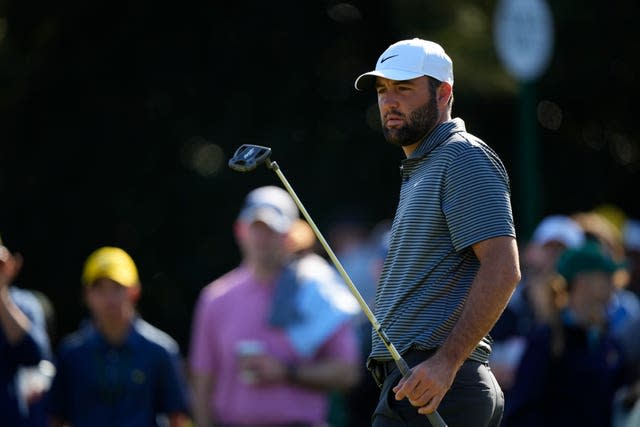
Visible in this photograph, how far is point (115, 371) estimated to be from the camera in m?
8.69

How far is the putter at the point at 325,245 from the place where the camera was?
5.16 metres

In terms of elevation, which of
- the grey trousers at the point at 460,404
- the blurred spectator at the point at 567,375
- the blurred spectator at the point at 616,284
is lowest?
the blurred spectator at the point at 616,284

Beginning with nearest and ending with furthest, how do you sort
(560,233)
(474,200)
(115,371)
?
(474,200), (115,371), (560,233)

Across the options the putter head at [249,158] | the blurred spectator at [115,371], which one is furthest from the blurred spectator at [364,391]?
the putter head at [249,158]

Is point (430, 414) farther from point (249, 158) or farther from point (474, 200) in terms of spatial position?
point (249, 158)

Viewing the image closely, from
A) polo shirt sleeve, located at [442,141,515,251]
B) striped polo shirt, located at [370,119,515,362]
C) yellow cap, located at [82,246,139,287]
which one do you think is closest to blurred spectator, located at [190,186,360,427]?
yellow cap, located at [82,246,139,287]

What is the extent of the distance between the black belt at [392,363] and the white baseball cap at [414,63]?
1010mm

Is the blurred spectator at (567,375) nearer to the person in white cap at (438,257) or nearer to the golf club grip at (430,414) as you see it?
the person in white cap at (438,257)

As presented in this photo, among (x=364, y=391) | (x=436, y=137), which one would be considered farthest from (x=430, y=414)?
(x=364, y=391)

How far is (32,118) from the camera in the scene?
15016 mm

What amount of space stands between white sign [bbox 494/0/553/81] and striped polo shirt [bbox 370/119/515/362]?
752cm

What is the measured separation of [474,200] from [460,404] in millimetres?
740

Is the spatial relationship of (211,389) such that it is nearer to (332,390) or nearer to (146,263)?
(332,390)

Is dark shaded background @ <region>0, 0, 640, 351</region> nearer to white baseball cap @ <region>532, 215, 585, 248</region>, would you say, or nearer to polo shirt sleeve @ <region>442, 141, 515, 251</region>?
white baseball cap @ <region>532, 215, 585, 248</region>
